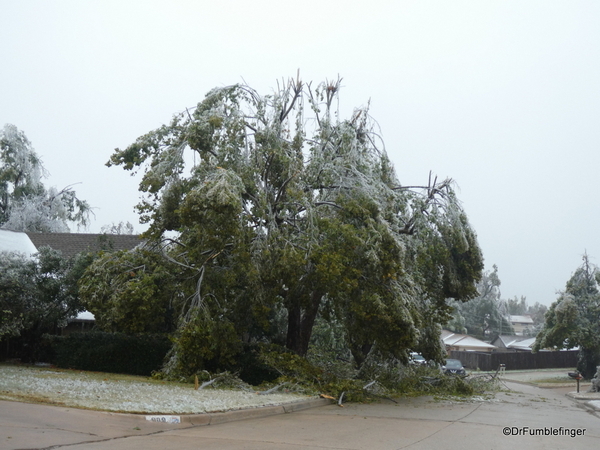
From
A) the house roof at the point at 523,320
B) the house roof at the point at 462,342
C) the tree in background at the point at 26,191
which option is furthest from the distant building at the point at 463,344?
the house roof at the point at 523,320

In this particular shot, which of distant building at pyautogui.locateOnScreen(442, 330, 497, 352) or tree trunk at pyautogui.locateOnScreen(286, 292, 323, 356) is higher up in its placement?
tree trunk at pyautogui.locateOnScreen(286, 292, 323, 356)

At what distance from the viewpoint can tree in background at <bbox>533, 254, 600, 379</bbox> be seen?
3756cm

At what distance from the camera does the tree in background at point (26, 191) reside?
41750mm

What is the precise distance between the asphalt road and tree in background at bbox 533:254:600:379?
2441 cm

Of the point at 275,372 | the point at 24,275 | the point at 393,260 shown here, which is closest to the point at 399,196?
the point at 393,260

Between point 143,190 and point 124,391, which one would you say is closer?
point 124,391

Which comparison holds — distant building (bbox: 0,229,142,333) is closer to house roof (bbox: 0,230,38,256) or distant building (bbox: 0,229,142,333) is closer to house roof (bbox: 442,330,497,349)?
house roof (bbox: 0,230,38,256)

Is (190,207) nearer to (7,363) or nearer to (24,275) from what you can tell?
(24,275)

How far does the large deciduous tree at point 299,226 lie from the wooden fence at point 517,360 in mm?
35406

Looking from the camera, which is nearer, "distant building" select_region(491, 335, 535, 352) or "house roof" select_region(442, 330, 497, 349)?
"house roof" select_region(442, 330, 497, 349)

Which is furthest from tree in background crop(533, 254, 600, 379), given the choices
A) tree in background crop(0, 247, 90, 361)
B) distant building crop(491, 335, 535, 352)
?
distant building crop(491, 335, 535, 352)

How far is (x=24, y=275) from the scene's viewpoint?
69.7 feet

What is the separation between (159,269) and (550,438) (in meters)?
12.3

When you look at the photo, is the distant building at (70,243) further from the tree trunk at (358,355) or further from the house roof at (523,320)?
the house roof at (523,320)
